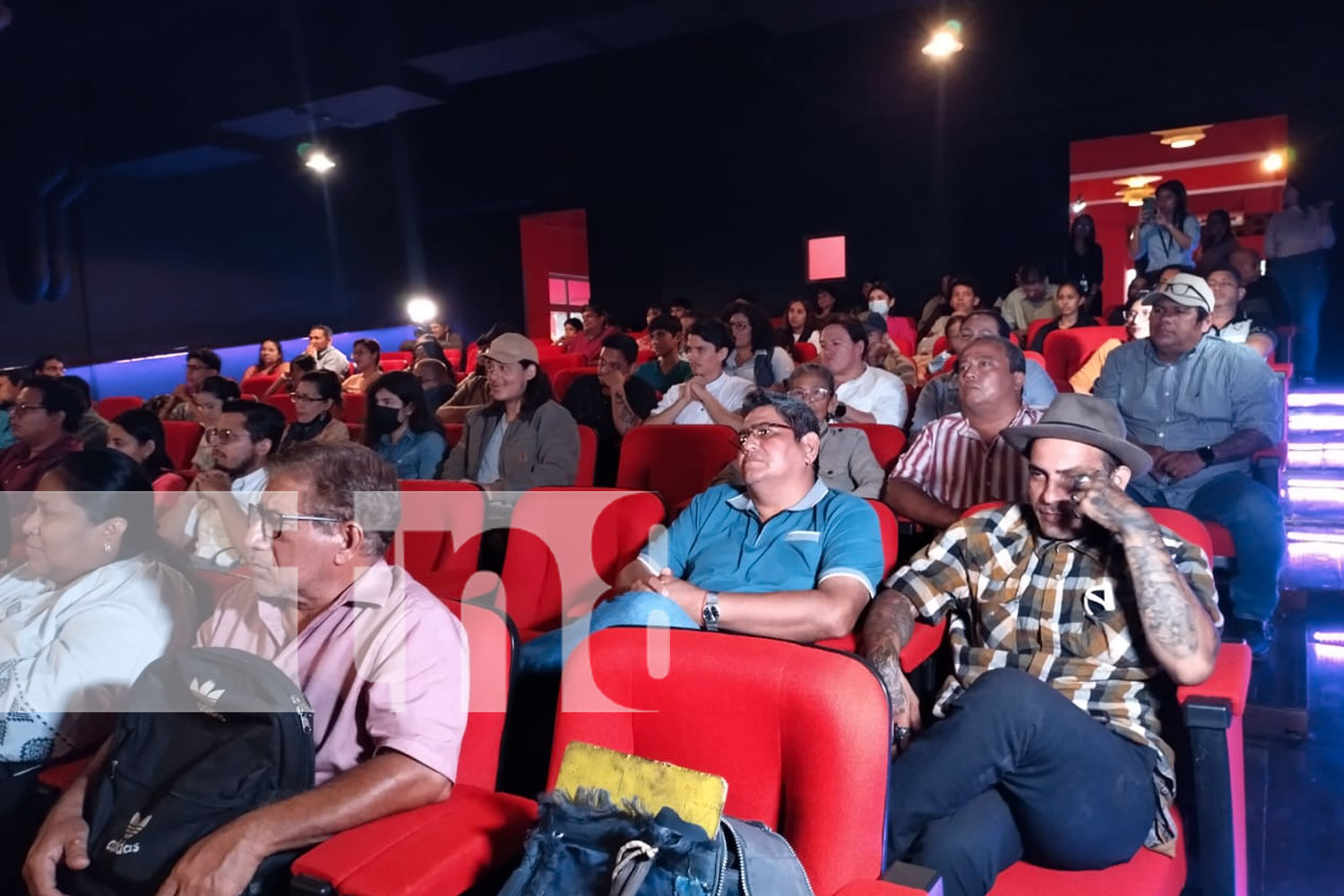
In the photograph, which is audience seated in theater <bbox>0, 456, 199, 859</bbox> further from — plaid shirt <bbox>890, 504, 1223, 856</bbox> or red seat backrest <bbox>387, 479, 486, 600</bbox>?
Result: plaid shirt <bbox>890, 504, 1223, 856</bbox>

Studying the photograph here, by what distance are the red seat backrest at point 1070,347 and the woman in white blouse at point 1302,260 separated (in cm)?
205

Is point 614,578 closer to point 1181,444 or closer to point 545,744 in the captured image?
point 545,744

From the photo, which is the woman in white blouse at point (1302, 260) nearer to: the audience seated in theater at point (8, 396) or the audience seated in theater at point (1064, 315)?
the audience seated in theater at point (1064, 315)

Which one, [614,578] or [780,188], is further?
[780,188]

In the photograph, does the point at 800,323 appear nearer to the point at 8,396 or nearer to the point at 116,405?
the point at 116,405

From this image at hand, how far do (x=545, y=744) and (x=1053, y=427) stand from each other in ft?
3.81

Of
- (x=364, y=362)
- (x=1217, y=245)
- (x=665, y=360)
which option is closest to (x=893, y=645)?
(x=665, y=360)

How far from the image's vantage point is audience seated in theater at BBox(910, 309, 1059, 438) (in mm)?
3406

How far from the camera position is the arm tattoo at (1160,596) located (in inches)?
61.9

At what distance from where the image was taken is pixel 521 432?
3783mm

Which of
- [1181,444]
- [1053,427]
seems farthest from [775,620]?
[1181,444]

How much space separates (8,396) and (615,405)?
4819 millimetres

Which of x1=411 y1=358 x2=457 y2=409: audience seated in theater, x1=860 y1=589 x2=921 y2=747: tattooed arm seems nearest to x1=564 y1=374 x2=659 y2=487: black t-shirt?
x1=411 y1=358 x2=457 y2=409: audience seated in theater

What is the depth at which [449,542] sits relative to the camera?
2711 millimetres
